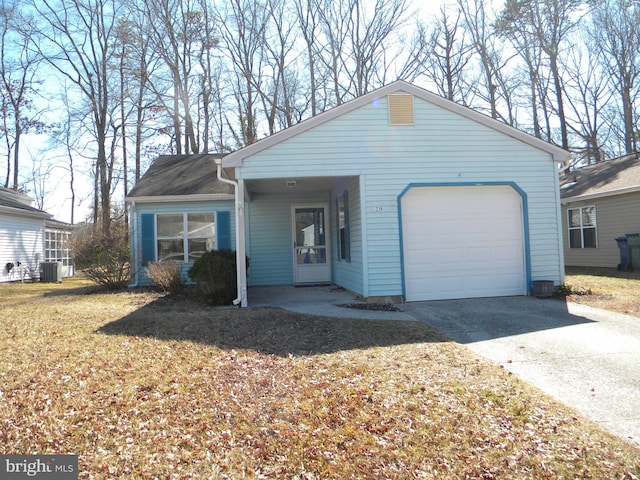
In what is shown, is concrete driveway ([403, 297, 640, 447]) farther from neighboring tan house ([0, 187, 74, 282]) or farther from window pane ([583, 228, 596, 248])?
neighboring tan house ([0, 187, 74, 282])

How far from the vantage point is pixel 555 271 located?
927 centimetres

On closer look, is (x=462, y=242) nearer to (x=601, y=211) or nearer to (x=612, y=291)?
(x=612, y=291)

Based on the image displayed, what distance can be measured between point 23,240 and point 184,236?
9415 mm

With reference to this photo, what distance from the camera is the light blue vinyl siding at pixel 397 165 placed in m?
8.75

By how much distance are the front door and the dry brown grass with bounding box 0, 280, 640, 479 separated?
21.0 ft

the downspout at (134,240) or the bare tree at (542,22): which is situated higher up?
the bare tree at (542,22)

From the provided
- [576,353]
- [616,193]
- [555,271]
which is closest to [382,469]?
[576,353]

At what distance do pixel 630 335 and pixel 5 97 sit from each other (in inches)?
1204

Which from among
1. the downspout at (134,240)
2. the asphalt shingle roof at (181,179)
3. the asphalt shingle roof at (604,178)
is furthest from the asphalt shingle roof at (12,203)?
the asphalt shingle roof at (604,178)

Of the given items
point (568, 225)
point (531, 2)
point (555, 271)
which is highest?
point (531, 2)

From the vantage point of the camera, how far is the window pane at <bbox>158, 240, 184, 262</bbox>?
A: 12.5m

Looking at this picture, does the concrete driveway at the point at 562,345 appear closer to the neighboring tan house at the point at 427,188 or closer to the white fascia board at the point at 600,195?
the neighboring tan house at the point at 427,188

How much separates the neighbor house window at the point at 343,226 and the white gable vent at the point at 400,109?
226cm

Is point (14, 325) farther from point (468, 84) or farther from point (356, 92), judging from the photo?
point (468, 84)
